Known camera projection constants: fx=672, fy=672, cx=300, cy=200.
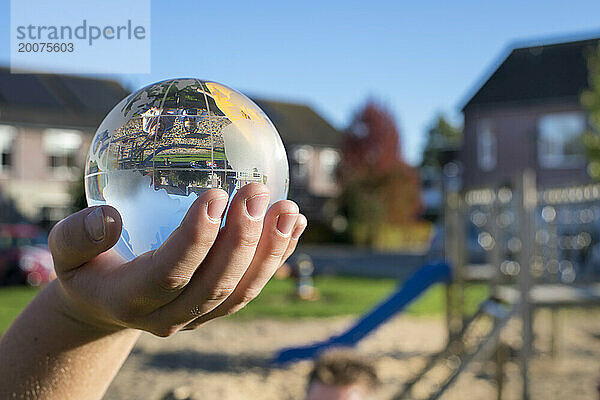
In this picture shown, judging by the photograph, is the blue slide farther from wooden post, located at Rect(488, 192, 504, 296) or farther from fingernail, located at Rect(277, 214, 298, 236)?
fingernail, located at Rect(277, 214, 298, 236)

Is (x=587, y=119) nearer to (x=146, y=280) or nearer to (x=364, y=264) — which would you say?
(x=364, y=264)

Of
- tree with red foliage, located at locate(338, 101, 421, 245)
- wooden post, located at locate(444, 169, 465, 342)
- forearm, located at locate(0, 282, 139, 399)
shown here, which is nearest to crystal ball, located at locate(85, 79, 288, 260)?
forearm, located at locate(0, 282, 139, 399)

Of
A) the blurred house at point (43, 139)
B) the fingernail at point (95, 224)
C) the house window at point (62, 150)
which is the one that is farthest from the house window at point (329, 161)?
the fingernail at point (95, 224)

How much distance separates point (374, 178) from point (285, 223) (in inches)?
1624

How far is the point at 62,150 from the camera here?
34.3 meters

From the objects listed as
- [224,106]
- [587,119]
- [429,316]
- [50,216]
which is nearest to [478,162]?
[587,119]

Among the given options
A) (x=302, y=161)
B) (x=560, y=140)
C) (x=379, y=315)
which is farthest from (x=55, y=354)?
(x=302, y=161)

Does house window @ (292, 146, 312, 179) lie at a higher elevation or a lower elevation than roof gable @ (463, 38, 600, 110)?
lower

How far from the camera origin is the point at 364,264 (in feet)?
88.1

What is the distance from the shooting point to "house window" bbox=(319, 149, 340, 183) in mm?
45000

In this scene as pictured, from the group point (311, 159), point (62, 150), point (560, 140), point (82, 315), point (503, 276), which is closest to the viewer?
point (82, 315)

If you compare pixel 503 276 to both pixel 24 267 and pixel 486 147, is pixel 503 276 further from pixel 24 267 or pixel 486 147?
pixel 486 147

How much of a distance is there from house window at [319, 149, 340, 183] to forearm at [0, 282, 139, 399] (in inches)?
1708

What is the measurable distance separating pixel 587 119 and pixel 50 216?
87.5 feet
